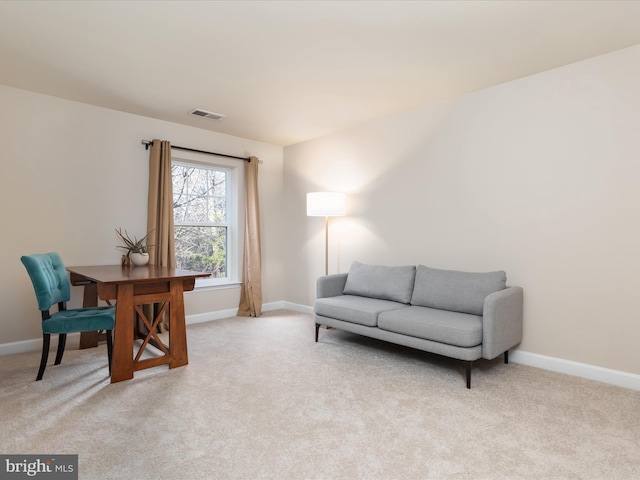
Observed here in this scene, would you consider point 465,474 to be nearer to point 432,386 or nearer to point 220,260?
point 432,386

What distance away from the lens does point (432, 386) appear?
8.70 ft

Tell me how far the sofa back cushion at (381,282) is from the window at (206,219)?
6.09 ft

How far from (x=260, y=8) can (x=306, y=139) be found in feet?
9.46

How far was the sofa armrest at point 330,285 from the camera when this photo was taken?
386 centimetres

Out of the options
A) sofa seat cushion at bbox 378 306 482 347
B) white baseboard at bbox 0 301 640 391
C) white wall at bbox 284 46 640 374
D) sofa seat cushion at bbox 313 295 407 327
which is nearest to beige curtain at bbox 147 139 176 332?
white baseboard at bbox 0 301 640 391

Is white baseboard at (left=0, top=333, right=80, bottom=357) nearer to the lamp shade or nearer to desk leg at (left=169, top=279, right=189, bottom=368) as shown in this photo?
desk leg at (left=169, top=279, right=189, bottom=368)

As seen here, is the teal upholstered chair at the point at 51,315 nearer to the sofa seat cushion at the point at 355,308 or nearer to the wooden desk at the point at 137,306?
the wooden desk at the point at 137,306

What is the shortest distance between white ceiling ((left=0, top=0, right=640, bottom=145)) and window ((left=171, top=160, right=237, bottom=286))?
1.12 m

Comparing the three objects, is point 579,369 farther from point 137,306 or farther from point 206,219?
point 206,219

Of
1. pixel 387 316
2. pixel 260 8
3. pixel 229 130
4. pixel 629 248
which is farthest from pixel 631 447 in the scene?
pixel 229 130

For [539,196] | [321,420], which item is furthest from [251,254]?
[539,196]

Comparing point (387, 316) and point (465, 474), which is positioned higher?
point (387, 316)

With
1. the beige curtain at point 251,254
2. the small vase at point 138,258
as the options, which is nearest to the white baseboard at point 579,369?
the beige curtain at point 251,254

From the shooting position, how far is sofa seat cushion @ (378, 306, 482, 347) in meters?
2.64
